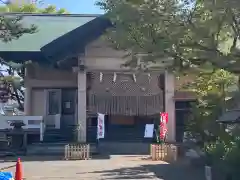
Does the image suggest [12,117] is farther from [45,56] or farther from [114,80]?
[114,80]

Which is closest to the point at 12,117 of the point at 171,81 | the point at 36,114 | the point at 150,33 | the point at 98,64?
the point at 36,114

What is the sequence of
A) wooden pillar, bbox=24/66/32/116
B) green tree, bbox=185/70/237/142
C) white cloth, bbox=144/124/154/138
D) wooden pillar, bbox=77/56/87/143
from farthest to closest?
1. wooden pillar, bbox=24/66/32/116
2. wooden pillar, bbox=77/56/87/143
3. white cloth, bbox=144/124/154/138
4. green tree, bbox=185/70/237/142

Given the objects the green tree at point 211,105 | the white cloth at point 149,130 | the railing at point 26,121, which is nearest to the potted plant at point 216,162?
the green tree at point 211,105

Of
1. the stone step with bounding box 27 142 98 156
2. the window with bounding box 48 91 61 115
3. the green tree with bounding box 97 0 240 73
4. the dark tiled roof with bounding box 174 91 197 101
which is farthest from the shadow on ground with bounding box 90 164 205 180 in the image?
the window with bounding box 48 91 61 115

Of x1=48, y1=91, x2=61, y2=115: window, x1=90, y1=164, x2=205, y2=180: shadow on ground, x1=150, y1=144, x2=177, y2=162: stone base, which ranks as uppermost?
x1=48, y1=91, x2=61, y2=115: window

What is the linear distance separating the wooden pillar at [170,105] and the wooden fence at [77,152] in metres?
5.42

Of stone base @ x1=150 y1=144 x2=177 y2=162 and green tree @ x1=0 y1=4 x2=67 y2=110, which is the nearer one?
green tree @ x1=0 y1=4 x2=67 y2=110

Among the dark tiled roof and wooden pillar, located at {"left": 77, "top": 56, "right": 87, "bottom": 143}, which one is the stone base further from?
the dark tiled roof

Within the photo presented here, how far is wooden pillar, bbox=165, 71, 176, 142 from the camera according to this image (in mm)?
23250

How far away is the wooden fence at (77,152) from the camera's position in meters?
19.2

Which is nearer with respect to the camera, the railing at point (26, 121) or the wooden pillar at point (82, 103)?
the wooden pillar at point (82, 103)

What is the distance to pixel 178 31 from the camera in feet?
36.8

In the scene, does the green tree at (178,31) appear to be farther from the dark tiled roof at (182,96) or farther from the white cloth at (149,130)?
the dark tiled roof at (182,96)

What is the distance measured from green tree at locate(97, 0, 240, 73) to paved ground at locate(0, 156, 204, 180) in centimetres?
371
